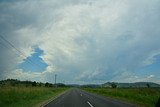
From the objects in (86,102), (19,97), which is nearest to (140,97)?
(86,102)

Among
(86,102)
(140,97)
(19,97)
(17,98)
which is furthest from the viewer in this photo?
(140,97)

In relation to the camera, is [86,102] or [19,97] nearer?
[86,102]

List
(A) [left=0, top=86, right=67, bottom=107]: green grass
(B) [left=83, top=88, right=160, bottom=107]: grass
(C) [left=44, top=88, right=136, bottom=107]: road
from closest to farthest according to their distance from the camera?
(C) [left=44, top=88, right=136, bottom=107]: road, (A) [left=0, top=86, right=67, bottom=107]: green grass, (B) [left=83, top=88, right=160, bottom=107]: grass

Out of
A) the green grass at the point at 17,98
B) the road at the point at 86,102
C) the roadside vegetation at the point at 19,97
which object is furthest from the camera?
the roadside vegetation at the point at 19,97

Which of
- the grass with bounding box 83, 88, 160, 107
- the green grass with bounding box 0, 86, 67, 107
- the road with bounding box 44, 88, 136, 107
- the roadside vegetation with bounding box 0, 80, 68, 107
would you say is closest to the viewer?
the road with bounding box 44, 88, 136, 107

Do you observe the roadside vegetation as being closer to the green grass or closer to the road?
the green grass

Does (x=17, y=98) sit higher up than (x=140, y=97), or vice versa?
(x=17, y=98)

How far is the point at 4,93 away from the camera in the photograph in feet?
103

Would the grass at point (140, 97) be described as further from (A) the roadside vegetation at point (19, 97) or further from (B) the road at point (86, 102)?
(A) the roadside vegetation at point (19, 97)

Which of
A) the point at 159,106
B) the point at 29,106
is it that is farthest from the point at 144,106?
the point at 159,106

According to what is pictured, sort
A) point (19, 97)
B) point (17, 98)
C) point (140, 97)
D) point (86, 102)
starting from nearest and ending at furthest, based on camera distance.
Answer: point (86, 102), point (17, 98), point (19, 97), point (140, 97)

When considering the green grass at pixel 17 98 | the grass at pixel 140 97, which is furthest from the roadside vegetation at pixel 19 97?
the grass at pixel 140 97

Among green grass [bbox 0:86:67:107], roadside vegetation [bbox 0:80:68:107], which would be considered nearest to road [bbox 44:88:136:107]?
roadside vegetation [bbox 0:80:68:107]

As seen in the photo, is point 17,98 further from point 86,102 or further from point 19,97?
point 86,102
